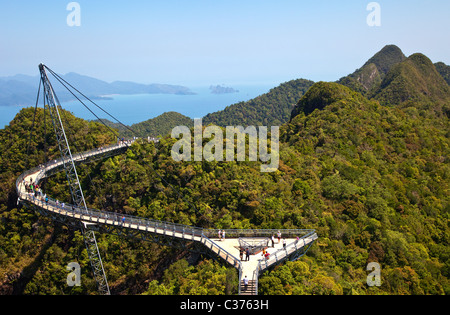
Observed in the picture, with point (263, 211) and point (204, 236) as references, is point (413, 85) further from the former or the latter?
point (204, 236)

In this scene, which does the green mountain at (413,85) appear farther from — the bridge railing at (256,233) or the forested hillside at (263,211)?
the bridge railing at (256,233)

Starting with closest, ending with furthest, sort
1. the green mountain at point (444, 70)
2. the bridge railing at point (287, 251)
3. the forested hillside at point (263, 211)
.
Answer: the bridge railing at point (287, 251) < the forested hillside at point (263, 211) < the green mountain at point (444, 70)

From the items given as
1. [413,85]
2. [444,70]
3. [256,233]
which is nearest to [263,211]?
[256,233]

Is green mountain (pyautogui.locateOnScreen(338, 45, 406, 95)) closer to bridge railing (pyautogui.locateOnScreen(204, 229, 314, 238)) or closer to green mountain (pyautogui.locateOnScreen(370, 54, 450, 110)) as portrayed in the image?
green mountain (pyautogui.locateOnScreen(370, 54, 450, 110))

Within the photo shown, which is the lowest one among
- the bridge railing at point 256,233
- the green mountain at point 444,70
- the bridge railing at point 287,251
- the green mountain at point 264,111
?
the bridge railing at point 287,251

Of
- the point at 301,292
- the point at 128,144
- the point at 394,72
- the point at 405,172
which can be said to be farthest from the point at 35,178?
the point at 394,72

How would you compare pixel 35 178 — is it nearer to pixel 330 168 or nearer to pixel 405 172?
pixel 330 168

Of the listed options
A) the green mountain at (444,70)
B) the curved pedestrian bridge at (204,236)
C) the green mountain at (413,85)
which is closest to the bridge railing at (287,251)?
the curved pedestrian bridge at (204,236)
